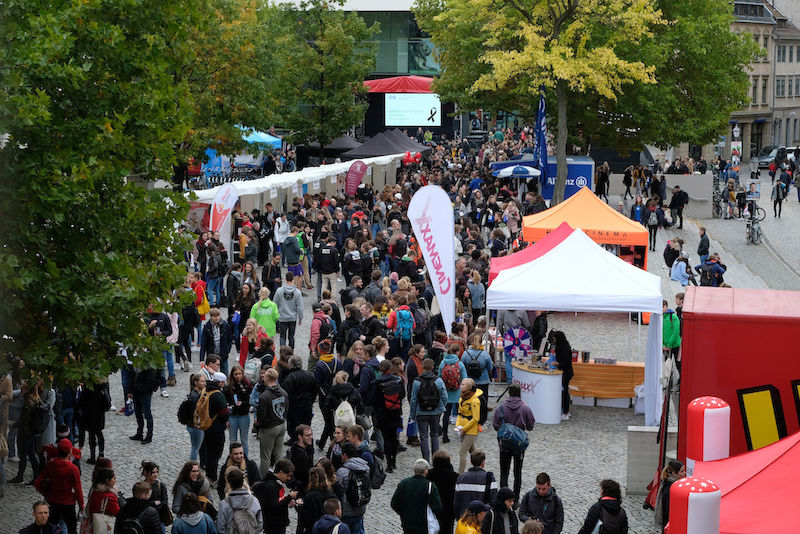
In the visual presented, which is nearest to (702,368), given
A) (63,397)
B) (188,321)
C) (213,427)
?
(213,427)

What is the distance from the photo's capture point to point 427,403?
44.6 ft

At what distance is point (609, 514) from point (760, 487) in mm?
1758

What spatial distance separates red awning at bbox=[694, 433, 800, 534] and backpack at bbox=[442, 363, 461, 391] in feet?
18.2

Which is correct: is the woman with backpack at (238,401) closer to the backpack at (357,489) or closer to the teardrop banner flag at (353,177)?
the backpack at (357,489)

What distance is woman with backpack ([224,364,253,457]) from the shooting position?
43.0ft

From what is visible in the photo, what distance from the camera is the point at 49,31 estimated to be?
9922 millimetres

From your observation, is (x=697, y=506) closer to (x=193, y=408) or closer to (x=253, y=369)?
(x=193, y=408)

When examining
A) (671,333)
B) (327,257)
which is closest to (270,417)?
(671,333)

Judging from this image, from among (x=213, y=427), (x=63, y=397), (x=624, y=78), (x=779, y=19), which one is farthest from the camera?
(x=779, y=19)

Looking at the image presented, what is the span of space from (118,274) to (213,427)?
8.42ft

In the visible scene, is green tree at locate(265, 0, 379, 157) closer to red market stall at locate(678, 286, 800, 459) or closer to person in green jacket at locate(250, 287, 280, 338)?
person in green jacket at locate(250, 287, 280, 338)

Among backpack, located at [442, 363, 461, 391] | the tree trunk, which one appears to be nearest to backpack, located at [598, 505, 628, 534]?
backpack, located at [442, 363, 461, 391]

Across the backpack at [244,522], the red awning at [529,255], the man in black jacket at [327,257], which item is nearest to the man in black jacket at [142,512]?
the backpack at [244,522]

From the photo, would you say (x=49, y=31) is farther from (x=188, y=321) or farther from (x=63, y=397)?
(x=188, y=321)
